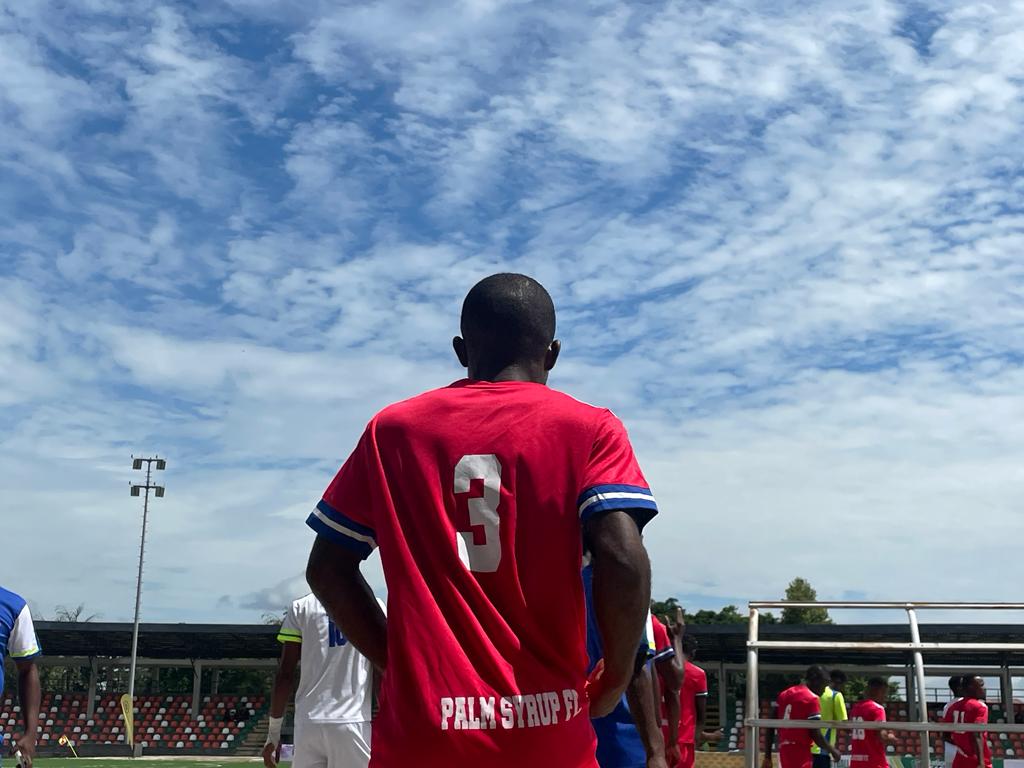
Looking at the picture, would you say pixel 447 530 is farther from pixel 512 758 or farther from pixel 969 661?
pixel 969 661

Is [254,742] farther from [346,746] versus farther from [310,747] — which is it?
[346,746]

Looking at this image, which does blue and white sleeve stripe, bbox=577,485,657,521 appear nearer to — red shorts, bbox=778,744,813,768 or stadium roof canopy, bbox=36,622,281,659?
red shorts, bbox=778,744,813,768

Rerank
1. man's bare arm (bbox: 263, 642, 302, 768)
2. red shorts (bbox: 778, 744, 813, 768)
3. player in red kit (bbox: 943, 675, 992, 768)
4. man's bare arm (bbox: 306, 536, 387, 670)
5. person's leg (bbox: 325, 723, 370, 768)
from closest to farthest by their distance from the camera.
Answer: man's bare arm (bbox: 306, 536, 387, 670)
person's leg (bbox: 325, 723, 370, 768)
man's bare arm (bbox: 263, 642, 302, 768)
player in red kit (bbox: 943, 675, 992, 768)
red shorts (bbox: 778, 744, 813, 768)

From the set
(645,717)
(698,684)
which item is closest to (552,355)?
(645,717)

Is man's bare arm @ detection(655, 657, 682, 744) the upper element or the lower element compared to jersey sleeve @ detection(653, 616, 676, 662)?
lower

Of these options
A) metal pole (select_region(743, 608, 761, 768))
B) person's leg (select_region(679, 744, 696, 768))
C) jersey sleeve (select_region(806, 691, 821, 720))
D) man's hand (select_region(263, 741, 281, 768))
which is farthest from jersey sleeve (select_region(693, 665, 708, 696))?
metal pole (select_region(743, 608, 761, 768))

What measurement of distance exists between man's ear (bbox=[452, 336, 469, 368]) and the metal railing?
2.69 m

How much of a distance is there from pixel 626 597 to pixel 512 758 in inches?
16.6

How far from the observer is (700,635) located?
37.2 metres

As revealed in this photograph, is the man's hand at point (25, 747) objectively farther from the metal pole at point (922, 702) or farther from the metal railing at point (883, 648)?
the metal pole at point (922, 702)

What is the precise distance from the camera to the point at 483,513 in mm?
2576

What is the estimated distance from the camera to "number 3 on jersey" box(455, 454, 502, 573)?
2.56 m

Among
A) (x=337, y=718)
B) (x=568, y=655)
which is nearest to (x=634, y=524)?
(x=568, y=655)

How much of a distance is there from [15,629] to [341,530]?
474cm
